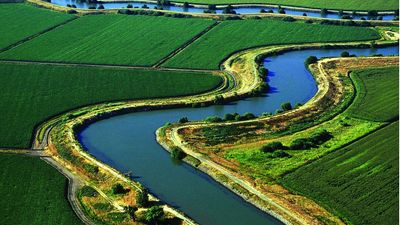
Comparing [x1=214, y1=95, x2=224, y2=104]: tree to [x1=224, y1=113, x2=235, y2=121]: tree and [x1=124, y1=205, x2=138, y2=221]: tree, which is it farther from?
[x1=124, y1=205, x2=138, y2=221]: tree

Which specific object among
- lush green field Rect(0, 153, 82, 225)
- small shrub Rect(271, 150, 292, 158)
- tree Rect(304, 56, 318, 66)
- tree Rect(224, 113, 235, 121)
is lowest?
lush green field Rect(0, 153, 82, 225)

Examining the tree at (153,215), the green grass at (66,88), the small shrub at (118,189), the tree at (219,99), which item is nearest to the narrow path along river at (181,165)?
the tree at (219,99)

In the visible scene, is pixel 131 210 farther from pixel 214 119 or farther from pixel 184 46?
pixel 184 46

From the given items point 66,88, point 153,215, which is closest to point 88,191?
point 153,215

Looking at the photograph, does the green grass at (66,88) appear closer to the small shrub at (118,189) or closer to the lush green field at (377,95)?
the small shrub at (118,189)

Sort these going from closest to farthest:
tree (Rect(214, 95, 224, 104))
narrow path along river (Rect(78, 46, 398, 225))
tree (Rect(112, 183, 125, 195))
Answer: narrow path along river (Rect(78, 46, 398, 225)) < tree (Rect(112, 183, 125, 195)) < tree (Rect(214, 95, 224, 104))

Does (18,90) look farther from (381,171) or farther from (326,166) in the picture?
(381,171)

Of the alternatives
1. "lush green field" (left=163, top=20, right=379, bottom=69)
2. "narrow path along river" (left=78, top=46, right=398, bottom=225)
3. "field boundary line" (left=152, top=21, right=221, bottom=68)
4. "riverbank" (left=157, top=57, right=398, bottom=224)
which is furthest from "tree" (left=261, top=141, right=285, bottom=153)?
"field boundary line" (left=152, top=21, right=221, bottom=68)
